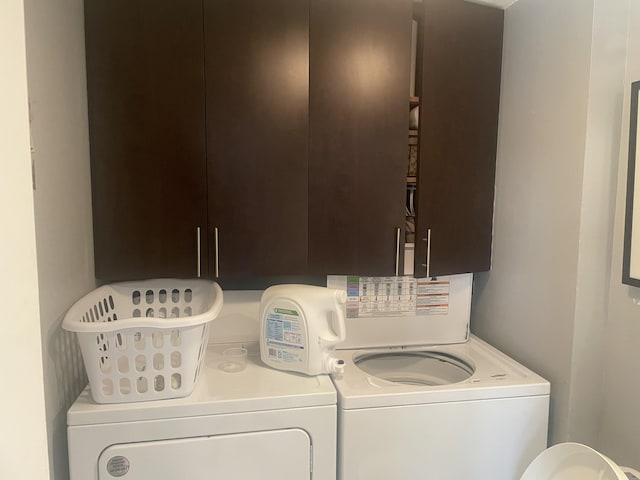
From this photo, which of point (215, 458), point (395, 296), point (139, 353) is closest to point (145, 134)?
point (139, 353)


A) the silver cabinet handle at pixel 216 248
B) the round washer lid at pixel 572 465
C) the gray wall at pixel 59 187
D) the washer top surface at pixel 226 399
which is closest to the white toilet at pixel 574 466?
the round washer lid at pixel 572 465

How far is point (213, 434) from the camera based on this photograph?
129cm

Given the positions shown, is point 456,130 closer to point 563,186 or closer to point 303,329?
point 563,186

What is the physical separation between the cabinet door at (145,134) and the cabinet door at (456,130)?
2.72ft

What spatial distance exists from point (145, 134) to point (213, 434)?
3.27ft

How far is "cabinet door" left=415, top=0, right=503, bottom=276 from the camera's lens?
1.63 m

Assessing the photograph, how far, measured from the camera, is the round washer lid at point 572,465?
114 cm

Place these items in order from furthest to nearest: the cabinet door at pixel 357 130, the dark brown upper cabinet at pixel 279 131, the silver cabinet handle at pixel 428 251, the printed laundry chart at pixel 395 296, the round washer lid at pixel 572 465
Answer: the printed laundry chart at pixel 395 296, the silver cabinet handle at pixel 428 251, the cabinet door at pixel 357 130, the dark brown upper cabinet at pixel 279 131, the round washer lid at pixel 572 465

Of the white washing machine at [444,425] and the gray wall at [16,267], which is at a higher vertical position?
the gray wall at [16,267]

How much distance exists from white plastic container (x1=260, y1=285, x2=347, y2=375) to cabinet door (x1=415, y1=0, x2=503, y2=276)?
16.3 inches

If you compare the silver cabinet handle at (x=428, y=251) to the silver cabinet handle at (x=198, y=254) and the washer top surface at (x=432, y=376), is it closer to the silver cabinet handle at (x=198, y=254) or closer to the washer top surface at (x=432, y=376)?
the washer top surface at (x=432, y=376)

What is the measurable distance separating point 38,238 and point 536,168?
64.6 inches

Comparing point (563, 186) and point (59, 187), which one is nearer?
point (59, 187)

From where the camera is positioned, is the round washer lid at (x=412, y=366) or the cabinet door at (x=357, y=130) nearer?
the cabinet door at (x=357, y=130)
